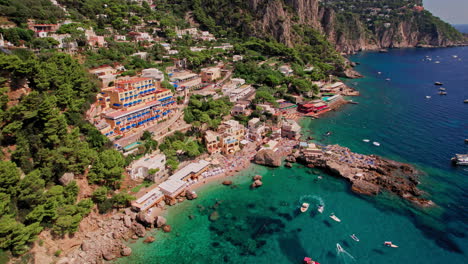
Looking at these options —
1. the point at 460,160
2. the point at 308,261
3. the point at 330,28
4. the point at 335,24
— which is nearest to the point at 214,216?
the point at 308,261

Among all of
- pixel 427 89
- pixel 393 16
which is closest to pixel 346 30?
pixel 393 16

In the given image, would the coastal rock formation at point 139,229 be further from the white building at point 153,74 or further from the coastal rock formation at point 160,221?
the white building at point 153,74

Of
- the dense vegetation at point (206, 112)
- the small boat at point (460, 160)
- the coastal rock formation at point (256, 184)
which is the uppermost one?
the dense vegetation at point (206, 112)

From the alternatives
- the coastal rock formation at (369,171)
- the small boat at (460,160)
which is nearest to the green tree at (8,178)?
the coastal rock formation at (369,171)

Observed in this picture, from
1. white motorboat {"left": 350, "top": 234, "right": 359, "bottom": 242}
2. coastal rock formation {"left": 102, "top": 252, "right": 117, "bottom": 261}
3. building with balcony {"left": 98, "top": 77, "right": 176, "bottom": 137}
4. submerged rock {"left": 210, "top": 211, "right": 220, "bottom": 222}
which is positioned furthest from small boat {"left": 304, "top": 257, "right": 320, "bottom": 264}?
building with balcony {"left": 98, "top": 77, "right": 176, "bottom": 137}

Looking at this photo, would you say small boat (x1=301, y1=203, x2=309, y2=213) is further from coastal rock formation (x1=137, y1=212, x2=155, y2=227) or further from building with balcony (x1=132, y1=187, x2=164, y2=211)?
coastal rock formation (x1=137, y1=212, x2=155, y2=227)

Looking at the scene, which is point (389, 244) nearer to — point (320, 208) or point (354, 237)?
point (354, 237)
